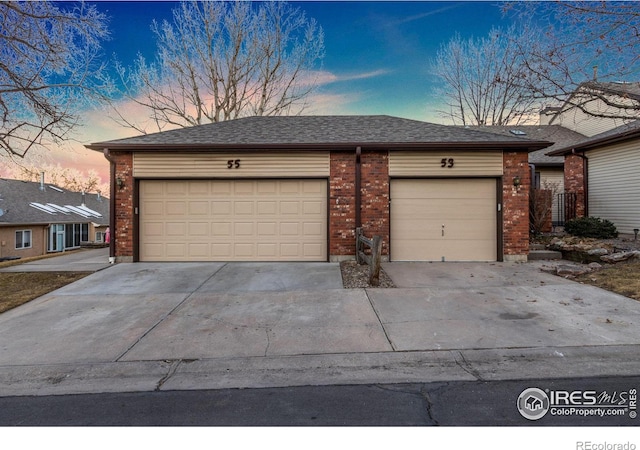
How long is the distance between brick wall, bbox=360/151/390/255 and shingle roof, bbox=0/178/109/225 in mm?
25411

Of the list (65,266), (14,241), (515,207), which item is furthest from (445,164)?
(14,241)

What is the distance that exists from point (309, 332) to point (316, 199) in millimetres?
5195

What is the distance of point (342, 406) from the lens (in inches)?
106

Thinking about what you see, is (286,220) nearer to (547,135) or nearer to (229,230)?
(229,230)

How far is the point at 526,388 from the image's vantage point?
115 inches

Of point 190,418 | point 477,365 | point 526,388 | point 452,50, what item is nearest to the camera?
point 190,418

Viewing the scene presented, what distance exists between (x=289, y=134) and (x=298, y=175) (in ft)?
5.11

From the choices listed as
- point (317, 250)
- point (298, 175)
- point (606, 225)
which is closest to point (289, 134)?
point (298, 175)

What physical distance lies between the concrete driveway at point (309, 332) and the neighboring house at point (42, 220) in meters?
22.7

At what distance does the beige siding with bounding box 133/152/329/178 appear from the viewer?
8867 millimetres

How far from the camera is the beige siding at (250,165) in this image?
8.87 metres

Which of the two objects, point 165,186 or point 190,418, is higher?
point 165,186

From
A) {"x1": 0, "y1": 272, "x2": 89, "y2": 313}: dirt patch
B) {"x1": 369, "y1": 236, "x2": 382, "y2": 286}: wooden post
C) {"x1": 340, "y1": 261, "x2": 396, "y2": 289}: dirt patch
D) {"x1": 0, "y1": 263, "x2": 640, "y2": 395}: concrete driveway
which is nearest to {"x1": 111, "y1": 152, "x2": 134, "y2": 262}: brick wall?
{"x1": 0, "y1": 272, "x2": 89, "y2": 313}: dirt patch

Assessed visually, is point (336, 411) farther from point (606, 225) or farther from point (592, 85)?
point (606, 225)
